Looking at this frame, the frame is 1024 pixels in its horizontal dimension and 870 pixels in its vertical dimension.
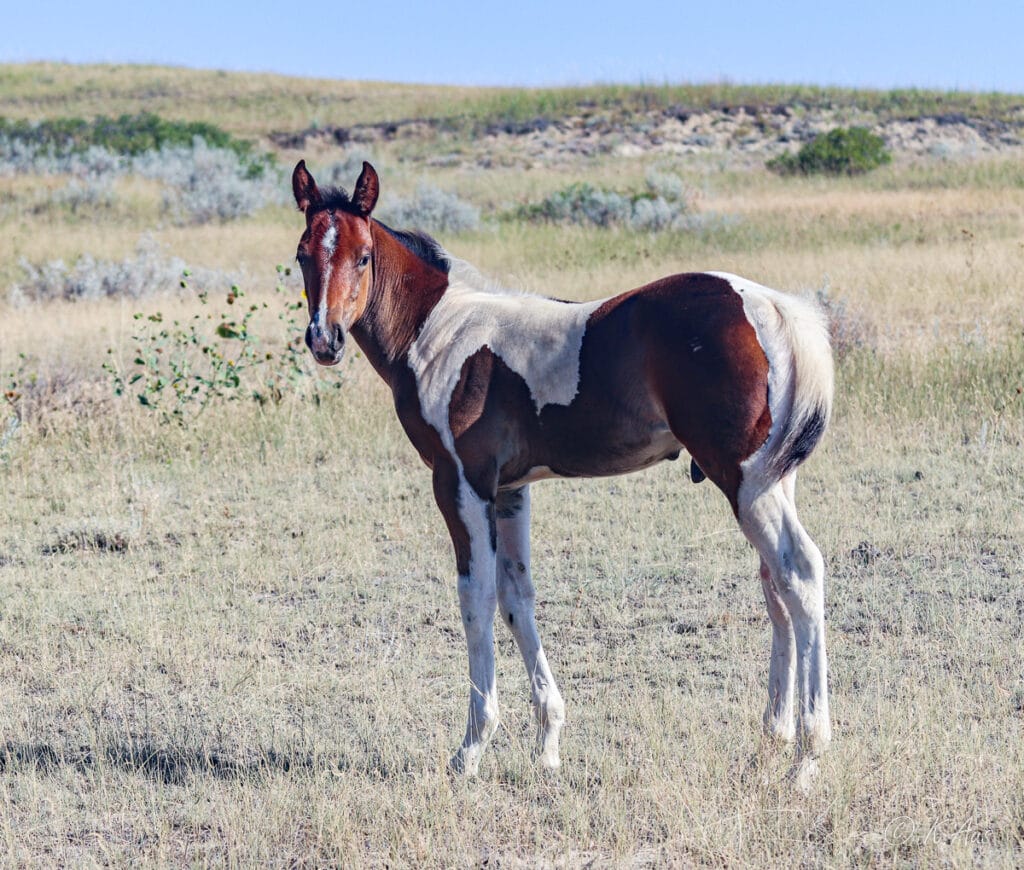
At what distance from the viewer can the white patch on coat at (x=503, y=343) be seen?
461 centimetres

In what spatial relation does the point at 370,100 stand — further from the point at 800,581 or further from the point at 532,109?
the point at 800,581

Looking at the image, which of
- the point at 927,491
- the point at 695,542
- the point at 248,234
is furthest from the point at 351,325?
the point at 248,234

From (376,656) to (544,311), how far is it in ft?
7.39

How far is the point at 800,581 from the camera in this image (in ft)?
13.8

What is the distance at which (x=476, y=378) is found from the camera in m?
4.71

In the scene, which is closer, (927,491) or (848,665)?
(848,665)

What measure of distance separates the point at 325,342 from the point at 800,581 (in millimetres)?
1894

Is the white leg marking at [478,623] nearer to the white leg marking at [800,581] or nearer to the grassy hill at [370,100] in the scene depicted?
the white leg marking at [800,581]

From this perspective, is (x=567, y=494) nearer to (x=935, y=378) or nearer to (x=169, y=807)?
(x=935, y=378)

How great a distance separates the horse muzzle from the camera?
14.5ft

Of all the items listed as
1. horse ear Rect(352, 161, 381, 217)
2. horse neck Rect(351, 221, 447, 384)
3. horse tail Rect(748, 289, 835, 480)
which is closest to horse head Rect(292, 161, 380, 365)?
horse ear Rect(352, 161, 381, 217)

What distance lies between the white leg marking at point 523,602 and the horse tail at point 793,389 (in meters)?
1.10

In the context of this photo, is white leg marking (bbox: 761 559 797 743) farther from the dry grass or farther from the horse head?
the horse head

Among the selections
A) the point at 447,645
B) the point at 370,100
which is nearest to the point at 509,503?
the point at 447,645
